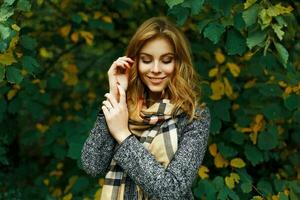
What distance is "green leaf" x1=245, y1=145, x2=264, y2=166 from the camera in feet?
10.7

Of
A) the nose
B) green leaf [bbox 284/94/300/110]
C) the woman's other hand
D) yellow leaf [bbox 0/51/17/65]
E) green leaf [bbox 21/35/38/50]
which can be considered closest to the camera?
the woman's other hand

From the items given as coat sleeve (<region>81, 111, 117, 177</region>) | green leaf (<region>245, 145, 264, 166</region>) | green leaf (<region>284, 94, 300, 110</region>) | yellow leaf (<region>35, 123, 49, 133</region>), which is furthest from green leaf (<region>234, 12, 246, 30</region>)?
yellow leaf (<region>35, 123, 49, 133</region>)

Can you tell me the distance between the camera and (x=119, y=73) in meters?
2.22

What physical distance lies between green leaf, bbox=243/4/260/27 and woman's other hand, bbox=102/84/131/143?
563mm

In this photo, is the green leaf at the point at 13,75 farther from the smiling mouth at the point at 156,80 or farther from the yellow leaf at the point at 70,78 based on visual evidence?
the yellow leaf at the point at 70,78

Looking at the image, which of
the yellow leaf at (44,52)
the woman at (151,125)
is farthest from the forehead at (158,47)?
the yellow leaf at (44,52)

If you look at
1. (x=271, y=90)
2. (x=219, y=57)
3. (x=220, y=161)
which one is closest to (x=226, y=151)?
(x=220, y=161)

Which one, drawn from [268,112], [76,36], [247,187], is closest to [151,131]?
[247,187]

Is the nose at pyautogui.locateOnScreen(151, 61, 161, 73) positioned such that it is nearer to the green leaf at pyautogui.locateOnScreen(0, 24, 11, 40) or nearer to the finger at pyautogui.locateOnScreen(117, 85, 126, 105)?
the finger at pyautogui.locateOnScreen(117, 85, 126, 105)

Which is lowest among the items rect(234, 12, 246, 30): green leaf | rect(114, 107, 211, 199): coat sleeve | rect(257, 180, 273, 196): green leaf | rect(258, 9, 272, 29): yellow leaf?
rect(257, 180, 273, 196): green leaf

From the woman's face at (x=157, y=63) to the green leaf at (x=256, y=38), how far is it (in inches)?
12.2

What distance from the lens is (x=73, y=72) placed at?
13.4 feet

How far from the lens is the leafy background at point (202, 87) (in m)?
2.46

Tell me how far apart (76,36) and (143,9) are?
2.31ft
